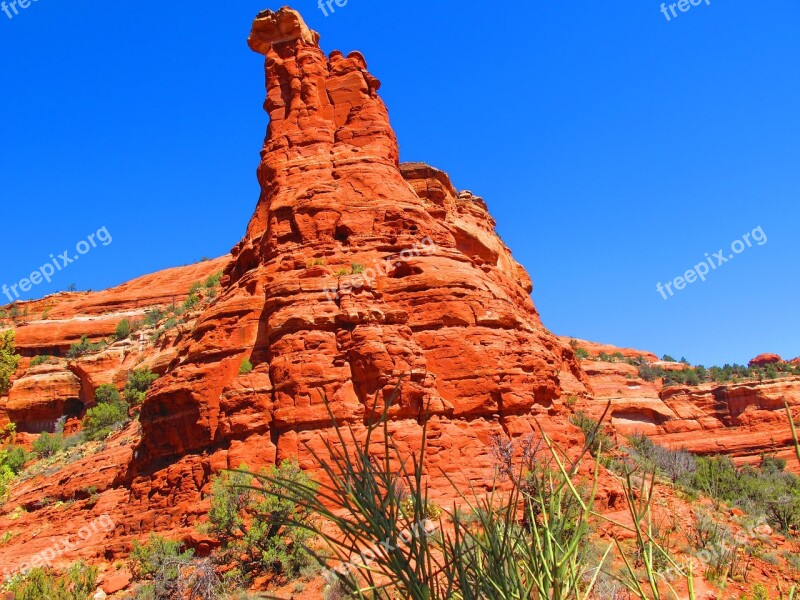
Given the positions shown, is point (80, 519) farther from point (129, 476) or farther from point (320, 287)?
point (320, 287)

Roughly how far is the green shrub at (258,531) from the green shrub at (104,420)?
19.9m

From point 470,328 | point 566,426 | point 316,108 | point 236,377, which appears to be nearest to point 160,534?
point 236,377

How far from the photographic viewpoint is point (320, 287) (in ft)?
63.7

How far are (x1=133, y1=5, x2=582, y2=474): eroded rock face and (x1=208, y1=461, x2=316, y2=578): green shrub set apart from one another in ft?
6.04

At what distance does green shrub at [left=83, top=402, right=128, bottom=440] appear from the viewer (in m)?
33.0

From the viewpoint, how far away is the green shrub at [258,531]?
46.5ft

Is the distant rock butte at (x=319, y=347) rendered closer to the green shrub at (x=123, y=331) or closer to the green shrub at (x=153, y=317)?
the green shrub at (x=123, y=331)

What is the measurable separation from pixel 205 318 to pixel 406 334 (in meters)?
7.16

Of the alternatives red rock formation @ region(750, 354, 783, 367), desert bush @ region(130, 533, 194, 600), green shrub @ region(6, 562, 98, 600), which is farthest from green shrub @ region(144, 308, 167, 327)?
red rock formation @ region(750, 354, 783, 367)

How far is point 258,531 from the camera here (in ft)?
47.6

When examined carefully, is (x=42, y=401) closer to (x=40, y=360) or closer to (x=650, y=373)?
(x=40, y=360)

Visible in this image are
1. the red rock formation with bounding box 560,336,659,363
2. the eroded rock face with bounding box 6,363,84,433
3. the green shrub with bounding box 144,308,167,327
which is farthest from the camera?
the red rock formation with bounding box 560,336,659,363

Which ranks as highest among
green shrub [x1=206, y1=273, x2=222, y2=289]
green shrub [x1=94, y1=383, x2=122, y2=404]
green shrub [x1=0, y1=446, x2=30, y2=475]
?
green shrub [x1=206, y1=273, x2=222, y2=289]

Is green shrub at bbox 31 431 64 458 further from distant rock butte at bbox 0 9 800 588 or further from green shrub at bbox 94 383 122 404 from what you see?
distant rock butte at bbox 0 9 800 588
